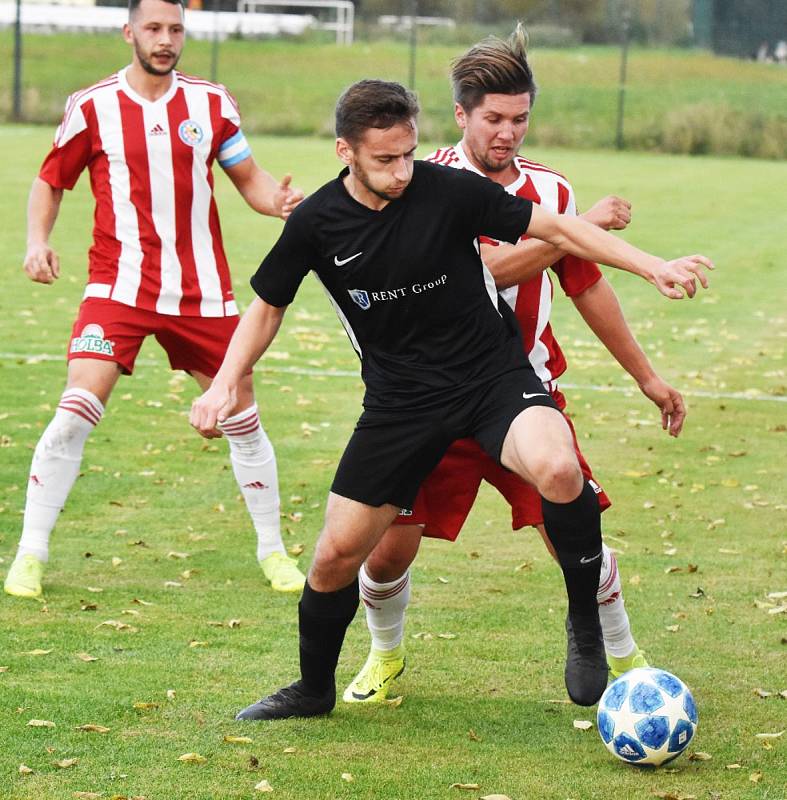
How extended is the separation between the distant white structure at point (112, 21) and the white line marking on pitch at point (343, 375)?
35.1m

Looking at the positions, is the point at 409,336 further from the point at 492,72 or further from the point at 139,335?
the point at 139,335

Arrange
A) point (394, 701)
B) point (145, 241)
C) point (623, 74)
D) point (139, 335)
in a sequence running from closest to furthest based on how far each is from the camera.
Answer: point (394, 701)
point (139, 335)
point (145, 241)
point (623, 74)

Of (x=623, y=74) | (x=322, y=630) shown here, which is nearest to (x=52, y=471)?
(x=322, y=630)

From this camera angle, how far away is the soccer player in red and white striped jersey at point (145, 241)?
6.48m

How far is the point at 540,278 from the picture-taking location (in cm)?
520

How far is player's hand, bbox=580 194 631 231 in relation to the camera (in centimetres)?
473

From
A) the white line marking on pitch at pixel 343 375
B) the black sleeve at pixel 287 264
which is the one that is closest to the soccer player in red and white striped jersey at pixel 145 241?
the black sleeve at pixel 287 264

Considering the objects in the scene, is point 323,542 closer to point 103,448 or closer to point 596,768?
point 596,768

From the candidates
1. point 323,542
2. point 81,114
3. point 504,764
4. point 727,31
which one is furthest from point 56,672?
point 727,31

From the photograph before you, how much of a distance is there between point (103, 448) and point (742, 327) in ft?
24.1

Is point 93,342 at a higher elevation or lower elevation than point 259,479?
higher

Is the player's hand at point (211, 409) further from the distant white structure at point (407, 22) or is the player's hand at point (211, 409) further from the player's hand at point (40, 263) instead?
the distant white structure at point (407, 22)

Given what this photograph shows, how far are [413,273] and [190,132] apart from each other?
7.73 ft

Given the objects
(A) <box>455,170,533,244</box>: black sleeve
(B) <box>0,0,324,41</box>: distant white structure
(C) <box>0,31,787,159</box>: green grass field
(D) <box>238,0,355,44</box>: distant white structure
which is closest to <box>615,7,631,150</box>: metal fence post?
(C) <box>0,31,787,159</box>: green grass field
